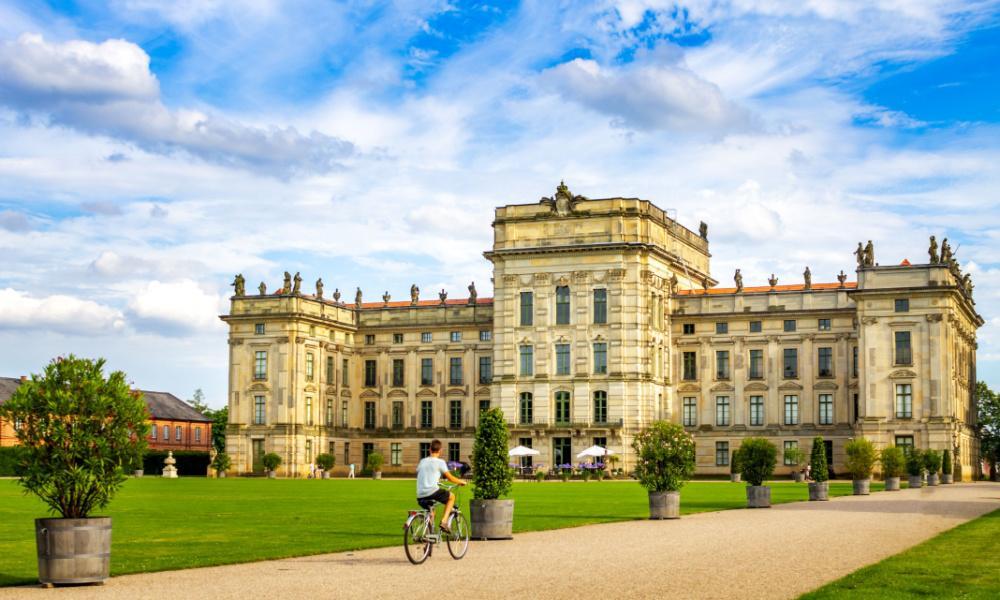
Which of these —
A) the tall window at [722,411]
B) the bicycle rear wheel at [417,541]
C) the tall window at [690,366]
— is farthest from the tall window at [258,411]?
the bicycle rear wheel at [417,541]

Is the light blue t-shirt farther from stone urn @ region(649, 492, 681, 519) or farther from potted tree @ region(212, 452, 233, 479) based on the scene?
potted tree @ region(212, 452, 233, 479)

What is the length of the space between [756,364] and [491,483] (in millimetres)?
64438

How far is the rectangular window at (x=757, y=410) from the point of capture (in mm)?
89188

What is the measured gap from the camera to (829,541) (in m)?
27.0

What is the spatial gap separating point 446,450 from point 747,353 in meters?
24.2

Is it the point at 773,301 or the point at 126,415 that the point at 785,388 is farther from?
the point at 126,415

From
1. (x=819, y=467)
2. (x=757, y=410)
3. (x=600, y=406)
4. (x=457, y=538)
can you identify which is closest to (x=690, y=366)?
(x=757, y=410)

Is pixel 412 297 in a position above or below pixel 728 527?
above

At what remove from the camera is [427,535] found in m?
21.9

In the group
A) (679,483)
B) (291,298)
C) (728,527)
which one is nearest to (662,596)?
(728,527)

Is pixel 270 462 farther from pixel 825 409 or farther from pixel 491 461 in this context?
pixel 491 461

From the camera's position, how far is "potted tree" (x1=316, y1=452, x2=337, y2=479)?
302ft

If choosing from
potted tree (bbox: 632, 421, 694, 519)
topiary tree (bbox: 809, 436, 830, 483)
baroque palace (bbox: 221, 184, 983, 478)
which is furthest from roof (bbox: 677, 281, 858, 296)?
potted tree (bbox: 632, 421, 694, 519)

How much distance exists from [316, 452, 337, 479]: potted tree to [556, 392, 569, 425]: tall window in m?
16.7
